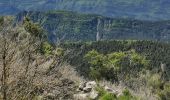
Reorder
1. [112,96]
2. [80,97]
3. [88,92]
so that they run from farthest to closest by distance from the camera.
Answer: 1. [88,92]
2. [112,96]
3. [80,97]

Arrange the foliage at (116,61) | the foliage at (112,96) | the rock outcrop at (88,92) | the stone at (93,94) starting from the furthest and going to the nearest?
the foliage at (116,61), the stone at (93,94), the rock outcrop at (88,92), the foliage at (112,96)

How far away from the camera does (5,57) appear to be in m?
7.73

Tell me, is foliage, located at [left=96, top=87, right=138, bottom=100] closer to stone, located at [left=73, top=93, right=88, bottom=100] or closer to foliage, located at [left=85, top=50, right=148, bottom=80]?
stone, located at [left=73, top=93, right=88, bottom=100]

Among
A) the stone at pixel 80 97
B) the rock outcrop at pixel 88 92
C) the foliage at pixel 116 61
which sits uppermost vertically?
the stone at pixel 80 97

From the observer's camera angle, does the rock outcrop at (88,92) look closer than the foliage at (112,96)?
No

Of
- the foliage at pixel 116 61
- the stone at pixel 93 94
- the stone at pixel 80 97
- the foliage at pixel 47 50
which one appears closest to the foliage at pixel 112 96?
the stone at pixel 93 94

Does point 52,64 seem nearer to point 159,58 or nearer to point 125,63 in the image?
point 125,63

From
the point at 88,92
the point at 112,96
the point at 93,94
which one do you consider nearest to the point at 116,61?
the point at 88,92

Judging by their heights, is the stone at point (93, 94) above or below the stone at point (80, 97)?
below

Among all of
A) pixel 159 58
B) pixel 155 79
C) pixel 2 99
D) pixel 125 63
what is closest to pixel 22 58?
pixel 2 99

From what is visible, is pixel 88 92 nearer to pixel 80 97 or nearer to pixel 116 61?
pixel 80 97

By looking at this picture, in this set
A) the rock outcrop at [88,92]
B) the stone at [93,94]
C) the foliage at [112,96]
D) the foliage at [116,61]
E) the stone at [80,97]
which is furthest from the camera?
the foliage at [116,61]

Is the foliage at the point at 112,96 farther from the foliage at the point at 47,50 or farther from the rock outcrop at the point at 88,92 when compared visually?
the foliage at the point at 47,50

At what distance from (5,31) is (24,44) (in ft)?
2.11
